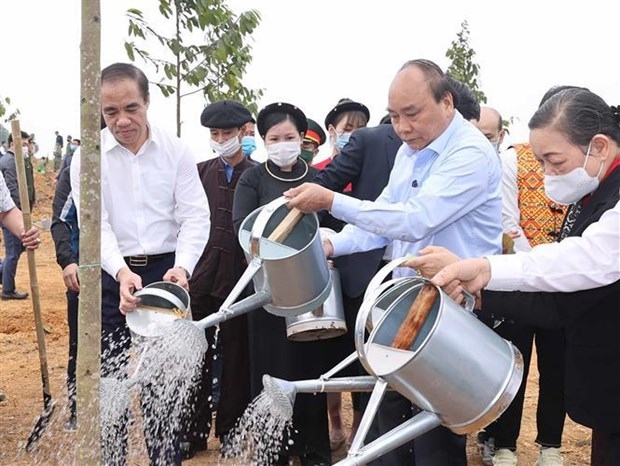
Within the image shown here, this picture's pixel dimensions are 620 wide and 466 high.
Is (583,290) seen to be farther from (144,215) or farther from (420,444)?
(144,215)

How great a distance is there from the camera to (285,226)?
8.91ft

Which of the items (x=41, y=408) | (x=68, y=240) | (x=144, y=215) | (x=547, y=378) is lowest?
(x=41, y=408)

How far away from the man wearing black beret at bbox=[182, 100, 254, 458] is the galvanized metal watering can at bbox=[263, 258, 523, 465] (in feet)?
6.97

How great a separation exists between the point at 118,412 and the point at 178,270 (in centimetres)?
69

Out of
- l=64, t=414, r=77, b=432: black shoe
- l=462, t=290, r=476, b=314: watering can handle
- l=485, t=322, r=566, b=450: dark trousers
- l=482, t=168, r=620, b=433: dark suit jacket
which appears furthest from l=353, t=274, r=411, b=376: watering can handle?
l=64, t=414, r=77, b=432: black shoe

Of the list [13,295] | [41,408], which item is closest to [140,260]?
[41,408]

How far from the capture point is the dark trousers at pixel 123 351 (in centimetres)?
318

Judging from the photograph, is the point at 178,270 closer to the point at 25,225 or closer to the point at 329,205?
the point at 329,205

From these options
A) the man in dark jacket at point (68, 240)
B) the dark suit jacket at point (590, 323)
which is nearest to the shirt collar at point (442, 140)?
the dark suit jacket at point (590, 323)

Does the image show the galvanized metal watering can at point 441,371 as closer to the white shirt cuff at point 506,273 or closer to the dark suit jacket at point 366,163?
the white shirt cuff at point 506,273

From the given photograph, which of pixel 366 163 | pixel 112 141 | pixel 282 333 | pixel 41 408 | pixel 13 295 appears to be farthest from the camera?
pixel 13 295

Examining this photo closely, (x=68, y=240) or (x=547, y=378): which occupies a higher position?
(x=68, y=240)

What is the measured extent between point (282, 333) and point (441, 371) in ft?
6.60

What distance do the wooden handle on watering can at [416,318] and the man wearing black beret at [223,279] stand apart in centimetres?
220
